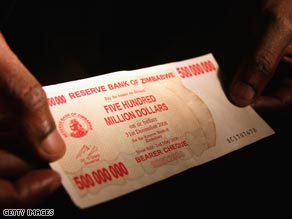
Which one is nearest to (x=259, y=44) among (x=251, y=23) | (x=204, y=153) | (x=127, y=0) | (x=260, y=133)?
(x=251, y=23)

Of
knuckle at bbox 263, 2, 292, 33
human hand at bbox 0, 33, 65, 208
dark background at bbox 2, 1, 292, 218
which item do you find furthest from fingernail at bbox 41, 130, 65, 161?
knuckle at bbox 263, 2, 292, 33

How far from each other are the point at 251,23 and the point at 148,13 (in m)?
0.39

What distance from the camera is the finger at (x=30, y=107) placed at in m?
0.75

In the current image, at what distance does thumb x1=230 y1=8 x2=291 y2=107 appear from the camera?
107cm

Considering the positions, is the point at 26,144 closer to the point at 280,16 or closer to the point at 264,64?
the point at 264,64

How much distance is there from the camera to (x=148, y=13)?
4.46 feet

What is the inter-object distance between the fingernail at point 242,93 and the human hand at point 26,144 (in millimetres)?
565

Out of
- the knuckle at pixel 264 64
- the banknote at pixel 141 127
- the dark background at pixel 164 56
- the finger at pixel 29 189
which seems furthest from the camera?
the knuckle at pixel 264 64

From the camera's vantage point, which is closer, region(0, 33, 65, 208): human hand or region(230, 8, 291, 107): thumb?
region(0, 33, 65, 208): human hand

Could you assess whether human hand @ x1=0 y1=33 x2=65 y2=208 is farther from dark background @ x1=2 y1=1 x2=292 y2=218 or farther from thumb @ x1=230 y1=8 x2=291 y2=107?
thumb @ x1=230 y1=8 x2=291 y2=107

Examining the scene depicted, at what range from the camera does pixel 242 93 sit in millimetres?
1089

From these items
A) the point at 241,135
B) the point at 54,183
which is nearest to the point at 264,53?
the point at 241,135

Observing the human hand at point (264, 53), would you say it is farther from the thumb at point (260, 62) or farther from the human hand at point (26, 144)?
the human hand at point (26, 144)

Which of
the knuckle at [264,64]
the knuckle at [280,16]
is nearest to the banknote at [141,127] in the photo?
the knuckle at [264,64]
